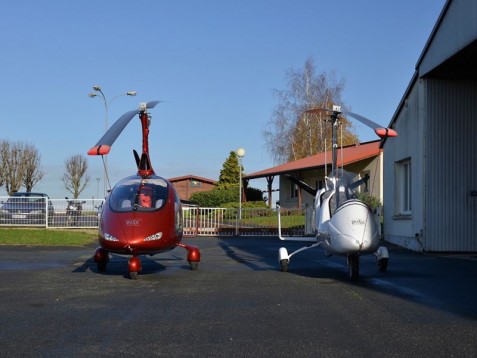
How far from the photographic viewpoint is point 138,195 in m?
11.5

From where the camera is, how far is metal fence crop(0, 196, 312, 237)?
25.7 meters

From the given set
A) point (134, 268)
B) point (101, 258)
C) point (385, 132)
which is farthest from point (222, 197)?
point (385, 132)

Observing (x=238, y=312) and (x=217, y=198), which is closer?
Answer: (x=238, y=312)

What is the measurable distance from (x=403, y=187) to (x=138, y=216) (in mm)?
11644

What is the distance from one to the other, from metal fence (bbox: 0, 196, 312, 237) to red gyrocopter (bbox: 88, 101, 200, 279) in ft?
41.1

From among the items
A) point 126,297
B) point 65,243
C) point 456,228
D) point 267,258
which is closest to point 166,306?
point 126,297

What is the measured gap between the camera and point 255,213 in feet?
93.9

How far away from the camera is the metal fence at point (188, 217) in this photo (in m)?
25.7

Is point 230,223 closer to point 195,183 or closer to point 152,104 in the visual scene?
point 152,104

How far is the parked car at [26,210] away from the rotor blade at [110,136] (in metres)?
15.1

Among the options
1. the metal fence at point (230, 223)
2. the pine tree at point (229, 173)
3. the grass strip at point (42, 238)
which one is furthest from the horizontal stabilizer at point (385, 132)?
the pine tree at point (229, 173)

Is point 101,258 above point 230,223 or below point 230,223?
below

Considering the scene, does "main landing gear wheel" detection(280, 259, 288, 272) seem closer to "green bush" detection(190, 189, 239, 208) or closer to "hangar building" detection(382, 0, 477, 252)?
"hangar building" detection(382, 0, 477, 252)

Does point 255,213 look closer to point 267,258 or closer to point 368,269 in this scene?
point 267,258
